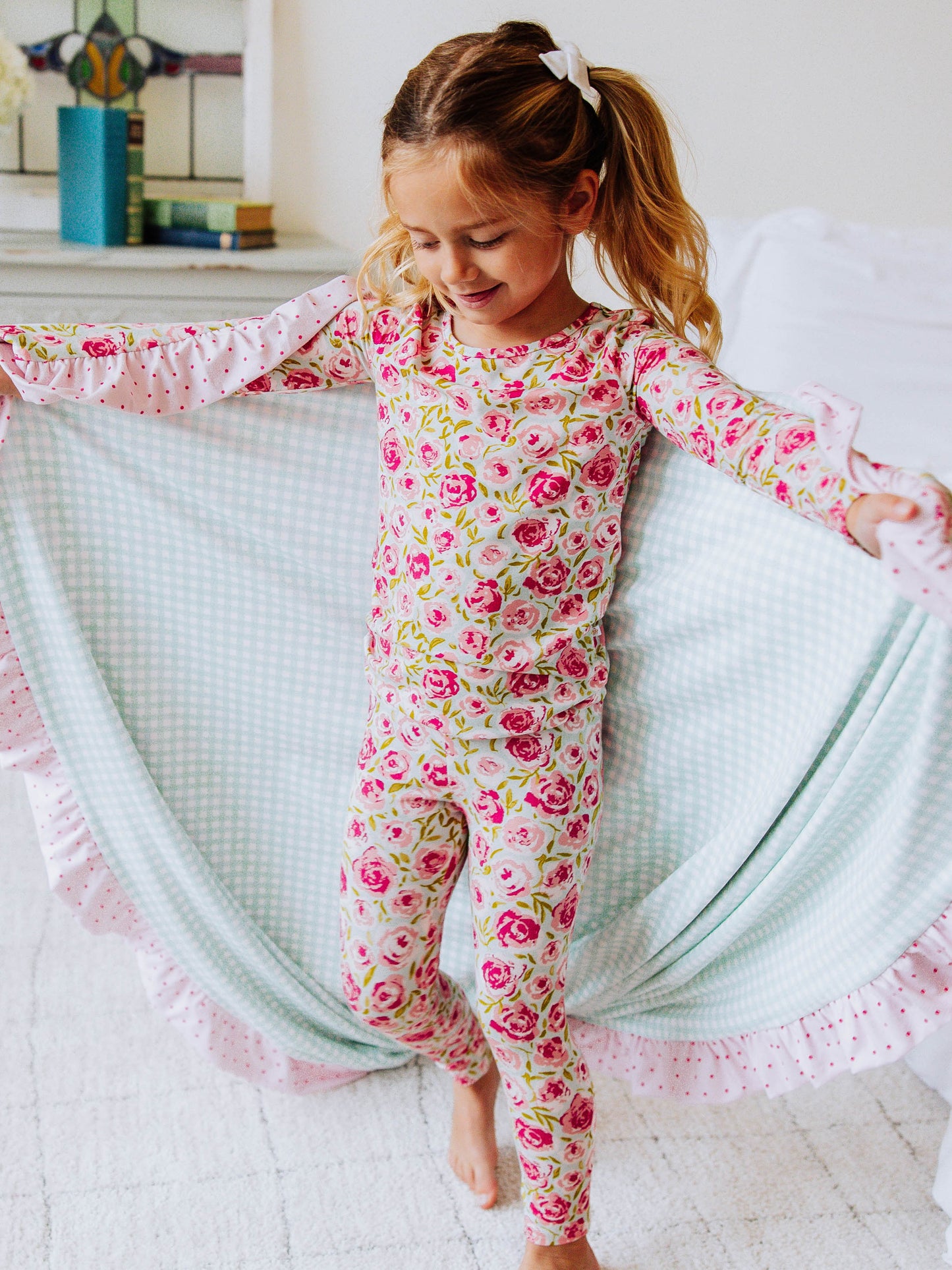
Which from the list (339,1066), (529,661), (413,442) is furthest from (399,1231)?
(413,442)

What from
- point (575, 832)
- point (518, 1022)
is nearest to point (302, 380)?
point (575, 832)

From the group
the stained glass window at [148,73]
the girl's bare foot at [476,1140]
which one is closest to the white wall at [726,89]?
the stained glass window at [148,73]

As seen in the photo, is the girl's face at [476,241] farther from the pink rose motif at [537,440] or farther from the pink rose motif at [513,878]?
the pink rose motif at [513,878]

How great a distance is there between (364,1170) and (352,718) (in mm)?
479

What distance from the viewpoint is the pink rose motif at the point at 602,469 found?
1.03 m

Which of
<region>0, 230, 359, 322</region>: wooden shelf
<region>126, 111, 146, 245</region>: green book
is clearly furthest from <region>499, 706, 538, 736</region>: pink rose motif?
<region>126, 111, 146, 245</region>: green book

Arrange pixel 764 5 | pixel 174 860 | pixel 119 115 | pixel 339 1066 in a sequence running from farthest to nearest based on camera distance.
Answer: pixel 764 5
pixel 119 115
pixel 339 1066
pixel 174 860

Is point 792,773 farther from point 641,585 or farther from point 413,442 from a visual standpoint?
point 413,442

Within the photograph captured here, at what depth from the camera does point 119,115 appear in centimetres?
202

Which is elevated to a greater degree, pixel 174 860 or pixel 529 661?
pixel 529 661

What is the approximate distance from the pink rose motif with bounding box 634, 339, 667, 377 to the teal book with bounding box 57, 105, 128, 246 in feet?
4.41

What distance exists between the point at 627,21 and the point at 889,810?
1.69 metres

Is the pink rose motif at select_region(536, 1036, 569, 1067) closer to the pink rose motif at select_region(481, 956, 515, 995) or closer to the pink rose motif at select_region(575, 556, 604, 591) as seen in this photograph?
the pink rose motif at select_region(481, 956, 515, 995)

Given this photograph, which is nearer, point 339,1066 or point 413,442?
point 413,442
